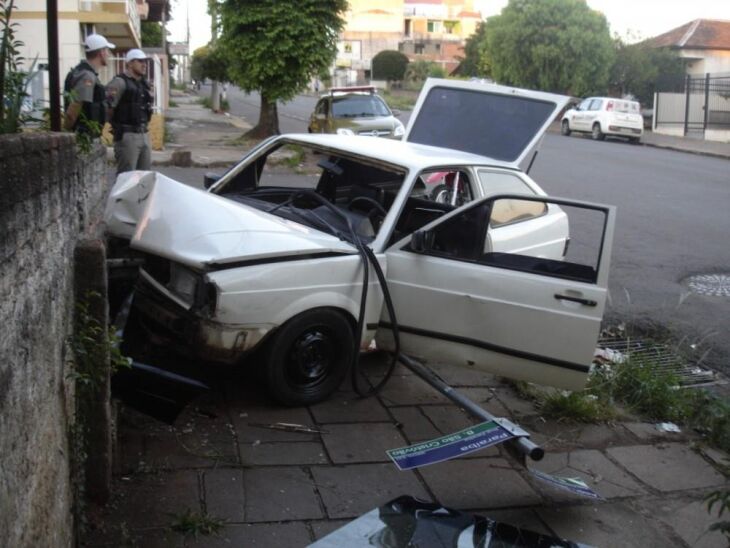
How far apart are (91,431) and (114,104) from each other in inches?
232

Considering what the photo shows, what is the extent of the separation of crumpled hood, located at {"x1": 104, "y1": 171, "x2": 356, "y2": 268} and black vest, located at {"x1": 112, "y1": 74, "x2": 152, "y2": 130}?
367cm

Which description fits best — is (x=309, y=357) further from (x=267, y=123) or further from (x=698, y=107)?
(x=698, y=107)

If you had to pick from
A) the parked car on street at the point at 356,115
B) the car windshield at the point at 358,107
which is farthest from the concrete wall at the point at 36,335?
the car windshield at the point at 358,107

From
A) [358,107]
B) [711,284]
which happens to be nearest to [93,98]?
[711,284]

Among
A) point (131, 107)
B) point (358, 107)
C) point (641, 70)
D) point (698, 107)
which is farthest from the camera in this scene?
point (641, 70)

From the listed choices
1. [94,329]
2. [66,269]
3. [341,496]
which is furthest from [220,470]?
[66,269]

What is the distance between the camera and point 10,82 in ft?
11.3

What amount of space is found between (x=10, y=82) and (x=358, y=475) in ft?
8.29

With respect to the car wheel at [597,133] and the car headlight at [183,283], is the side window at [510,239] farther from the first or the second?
the car wheel at [597,133]

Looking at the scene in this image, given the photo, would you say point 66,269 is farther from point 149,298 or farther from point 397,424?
point 397,424

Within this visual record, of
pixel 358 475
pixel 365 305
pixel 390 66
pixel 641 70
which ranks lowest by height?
pixel 358 475

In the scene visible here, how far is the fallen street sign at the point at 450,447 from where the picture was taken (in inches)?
161

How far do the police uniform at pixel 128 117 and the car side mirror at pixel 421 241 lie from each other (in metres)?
4.96

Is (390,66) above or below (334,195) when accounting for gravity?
above
